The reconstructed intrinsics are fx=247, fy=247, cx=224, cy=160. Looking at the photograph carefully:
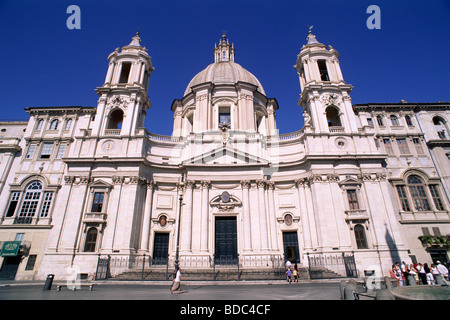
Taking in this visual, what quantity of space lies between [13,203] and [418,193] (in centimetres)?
4157

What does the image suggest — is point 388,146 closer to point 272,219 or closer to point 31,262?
point 272,219

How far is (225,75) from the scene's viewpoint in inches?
1406

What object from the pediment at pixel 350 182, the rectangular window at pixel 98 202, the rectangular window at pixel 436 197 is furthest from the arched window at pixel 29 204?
the rectangular window at pixel 436 197

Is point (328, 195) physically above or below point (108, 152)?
below

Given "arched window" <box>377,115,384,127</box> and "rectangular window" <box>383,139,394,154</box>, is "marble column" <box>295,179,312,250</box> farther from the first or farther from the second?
"arched window" <box>377,115,384,127</box>

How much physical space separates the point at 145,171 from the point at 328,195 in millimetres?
18899

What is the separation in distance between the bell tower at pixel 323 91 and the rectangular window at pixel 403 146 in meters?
5.35

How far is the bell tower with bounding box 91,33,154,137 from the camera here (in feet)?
91.7

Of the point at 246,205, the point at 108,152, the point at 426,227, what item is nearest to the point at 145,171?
the point at 108,152

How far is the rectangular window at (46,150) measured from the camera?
91.1ft
